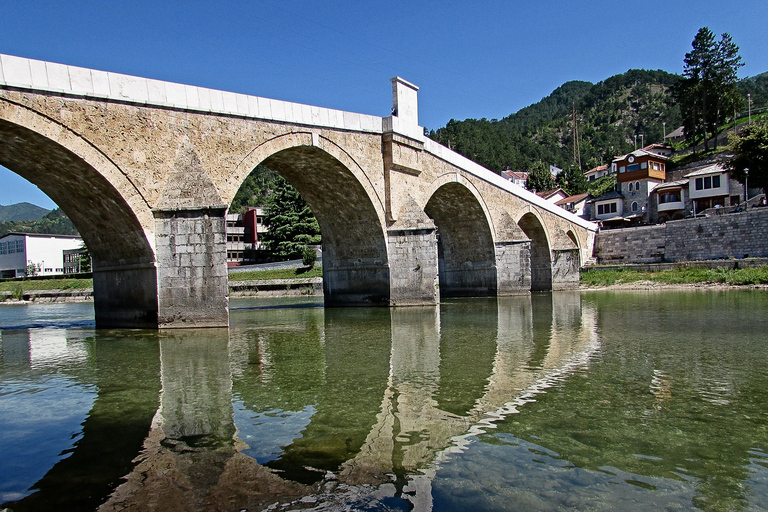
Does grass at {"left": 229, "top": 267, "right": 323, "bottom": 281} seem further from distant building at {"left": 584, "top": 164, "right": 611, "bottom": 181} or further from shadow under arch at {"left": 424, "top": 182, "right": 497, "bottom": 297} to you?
distant building at {"left": 584, "top": 164, "right": 611, "bottom": 181}

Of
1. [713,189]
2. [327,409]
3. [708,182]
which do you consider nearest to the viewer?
[327,409]

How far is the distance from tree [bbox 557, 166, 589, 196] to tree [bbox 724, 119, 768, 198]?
76.2 feet

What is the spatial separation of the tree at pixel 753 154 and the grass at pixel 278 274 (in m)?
23.2

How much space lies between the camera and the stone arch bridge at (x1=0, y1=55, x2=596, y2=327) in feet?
29.7

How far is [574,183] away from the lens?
54250mm

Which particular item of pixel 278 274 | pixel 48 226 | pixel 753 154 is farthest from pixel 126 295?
pixel 48 226

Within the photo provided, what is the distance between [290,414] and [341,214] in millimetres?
11813

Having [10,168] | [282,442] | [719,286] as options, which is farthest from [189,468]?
[719,286]

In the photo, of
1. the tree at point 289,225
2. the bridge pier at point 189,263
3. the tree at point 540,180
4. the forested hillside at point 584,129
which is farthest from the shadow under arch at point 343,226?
the forested hillside at point 584,129

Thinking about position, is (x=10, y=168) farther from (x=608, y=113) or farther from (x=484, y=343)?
(x=608, y=113)

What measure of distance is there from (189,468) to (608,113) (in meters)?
121

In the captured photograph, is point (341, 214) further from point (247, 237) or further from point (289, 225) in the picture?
point (247, 237)

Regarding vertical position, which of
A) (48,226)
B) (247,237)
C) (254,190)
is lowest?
(247,237)

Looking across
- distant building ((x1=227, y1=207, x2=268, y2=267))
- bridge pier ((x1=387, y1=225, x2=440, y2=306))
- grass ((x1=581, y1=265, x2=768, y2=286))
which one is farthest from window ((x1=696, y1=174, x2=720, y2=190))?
distant building ((x1=227, y1=207, x2=268, y2=267))
